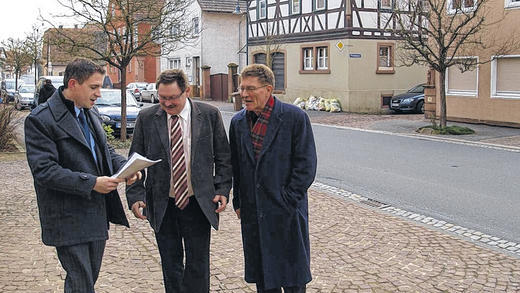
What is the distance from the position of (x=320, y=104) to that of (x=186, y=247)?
83.4ft

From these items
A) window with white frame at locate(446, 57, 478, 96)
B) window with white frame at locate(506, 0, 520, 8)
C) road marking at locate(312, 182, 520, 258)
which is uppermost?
window with white frame at locate(506, 0, 520, 8)

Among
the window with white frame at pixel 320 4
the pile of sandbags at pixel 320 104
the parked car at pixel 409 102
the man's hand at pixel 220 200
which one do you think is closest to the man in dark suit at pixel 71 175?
the man's hand at pixel 220 200

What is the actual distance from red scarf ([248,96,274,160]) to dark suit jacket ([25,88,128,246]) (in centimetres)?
104

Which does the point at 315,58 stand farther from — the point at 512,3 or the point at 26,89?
the point at 26,89

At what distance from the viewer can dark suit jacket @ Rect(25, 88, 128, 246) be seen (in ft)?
12.1

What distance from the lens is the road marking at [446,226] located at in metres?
6.82

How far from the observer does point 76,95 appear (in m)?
3.85

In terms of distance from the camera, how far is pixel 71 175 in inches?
145

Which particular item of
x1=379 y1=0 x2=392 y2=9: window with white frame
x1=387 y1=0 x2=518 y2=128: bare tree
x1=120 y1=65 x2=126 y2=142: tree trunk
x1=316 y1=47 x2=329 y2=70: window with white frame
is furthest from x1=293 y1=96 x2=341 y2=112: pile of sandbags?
x1=120 y1=65 x2=126 y2=142: tree trunk

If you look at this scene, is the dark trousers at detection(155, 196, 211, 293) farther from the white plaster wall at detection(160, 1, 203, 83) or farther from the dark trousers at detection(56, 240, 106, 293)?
the white plaster wall at detection(160, 1, 203, 83)

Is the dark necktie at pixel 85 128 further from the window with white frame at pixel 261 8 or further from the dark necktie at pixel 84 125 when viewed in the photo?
the window with white frame at pixel 261 8

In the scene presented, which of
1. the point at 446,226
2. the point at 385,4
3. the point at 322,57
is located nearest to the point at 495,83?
the point at 385,4

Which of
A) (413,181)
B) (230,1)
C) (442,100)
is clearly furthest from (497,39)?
(230,1)

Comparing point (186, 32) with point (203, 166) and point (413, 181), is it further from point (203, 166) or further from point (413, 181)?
point (203, 166)
